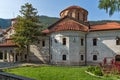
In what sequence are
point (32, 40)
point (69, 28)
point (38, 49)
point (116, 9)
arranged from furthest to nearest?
point (38, 49) < point (32, 40) < point (69, 28) < point (116, 9)

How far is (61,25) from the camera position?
32844mm

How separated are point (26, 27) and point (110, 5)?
14.6m

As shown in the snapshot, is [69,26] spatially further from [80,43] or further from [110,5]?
[110,5]

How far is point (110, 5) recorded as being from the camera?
2405 cm

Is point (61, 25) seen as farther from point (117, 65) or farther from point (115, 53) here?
point (117, 65)

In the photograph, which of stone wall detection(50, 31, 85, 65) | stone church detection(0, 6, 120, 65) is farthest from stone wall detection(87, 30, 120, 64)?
stone wall detection(50, 31, 85, 65)

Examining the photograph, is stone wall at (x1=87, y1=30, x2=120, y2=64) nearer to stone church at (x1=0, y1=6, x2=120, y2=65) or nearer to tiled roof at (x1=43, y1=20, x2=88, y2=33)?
stone church at (x1=0, y1=6, x2=120, y2=65)

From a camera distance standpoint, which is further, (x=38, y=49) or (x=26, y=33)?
(x=38, y=49)

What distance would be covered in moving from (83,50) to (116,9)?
35.8 ft

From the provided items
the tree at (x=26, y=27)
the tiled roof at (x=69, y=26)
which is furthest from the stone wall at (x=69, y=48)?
the tree at (x=26, y=27)

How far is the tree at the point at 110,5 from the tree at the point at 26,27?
12614 millimetres

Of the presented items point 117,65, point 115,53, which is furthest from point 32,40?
point 117,65

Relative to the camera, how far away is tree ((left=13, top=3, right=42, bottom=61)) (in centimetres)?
3269

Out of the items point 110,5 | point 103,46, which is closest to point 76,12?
point 103,46
